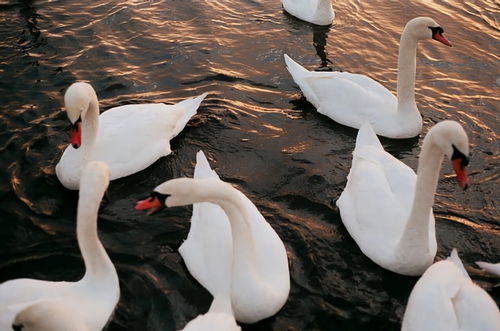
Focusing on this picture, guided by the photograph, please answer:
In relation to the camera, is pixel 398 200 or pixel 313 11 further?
pixel 313 11

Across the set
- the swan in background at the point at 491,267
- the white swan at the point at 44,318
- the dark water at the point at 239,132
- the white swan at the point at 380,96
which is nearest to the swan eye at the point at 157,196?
the white swan at the point at 44,318

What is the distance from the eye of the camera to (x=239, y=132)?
10156 millimetres

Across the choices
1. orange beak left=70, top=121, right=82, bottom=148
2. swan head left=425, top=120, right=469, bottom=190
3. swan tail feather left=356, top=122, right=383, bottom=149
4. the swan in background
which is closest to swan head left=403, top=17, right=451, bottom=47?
swan tail feather left=356, top=122, right=383, bottom=149

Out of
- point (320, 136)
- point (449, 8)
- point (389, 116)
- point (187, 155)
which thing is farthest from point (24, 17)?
point (449, 8)

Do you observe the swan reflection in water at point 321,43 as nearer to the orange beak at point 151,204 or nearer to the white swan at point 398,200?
the white swan at point 398,200

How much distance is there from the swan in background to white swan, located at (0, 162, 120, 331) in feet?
13.2

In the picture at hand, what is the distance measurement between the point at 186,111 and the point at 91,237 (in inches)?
154

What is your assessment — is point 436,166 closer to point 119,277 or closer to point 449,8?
point 119,277

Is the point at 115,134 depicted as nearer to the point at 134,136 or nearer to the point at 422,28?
the point at 134,136

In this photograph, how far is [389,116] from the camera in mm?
9914

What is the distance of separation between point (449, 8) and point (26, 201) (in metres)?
10.5

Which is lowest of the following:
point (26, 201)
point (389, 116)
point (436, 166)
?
point (26, 201)

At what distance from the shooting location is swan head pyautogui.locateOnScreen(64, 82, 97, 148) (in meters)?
7.67

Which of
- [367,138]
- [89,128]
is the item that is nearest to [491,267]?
[367,138]
